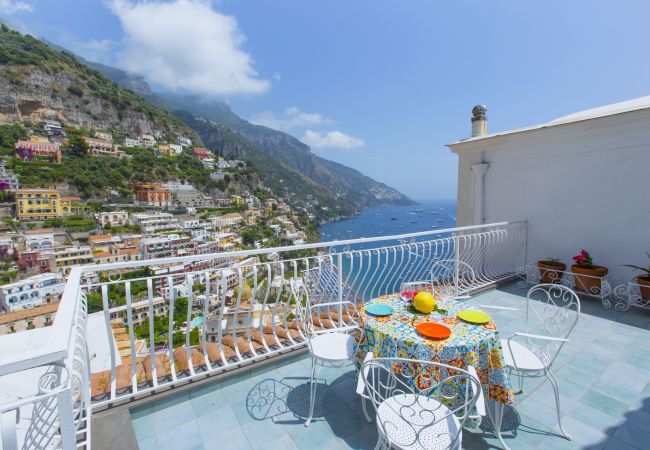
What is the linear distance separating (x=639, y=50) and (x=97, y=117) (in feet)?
193

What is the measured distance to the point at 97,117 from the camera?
4366 cm

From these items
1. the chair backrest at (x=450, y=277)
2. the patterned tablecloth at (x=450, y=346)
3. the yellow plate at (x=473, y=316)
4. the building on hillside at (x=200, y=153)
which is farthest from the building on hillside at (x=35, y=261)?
the yellow plate at (x=473, y=316)

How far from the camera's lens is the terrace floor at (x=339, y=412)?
1741mm

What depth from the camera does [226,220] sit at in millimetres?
36562

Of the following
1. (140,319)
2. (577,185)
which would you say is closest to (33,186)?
(140,319)

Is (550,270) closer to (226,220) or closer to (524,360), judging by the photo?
(524,360)

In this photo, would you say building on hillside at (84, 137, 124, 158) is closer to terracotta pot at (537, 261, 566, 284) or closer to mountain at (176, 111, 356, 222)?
mountain at (176, 111, 356, 222)

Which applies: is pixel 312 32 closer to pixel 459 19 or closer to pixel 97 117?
pixel 459 19

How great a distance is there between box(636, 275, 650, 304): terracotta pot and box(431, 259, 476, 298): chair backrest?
2003mm

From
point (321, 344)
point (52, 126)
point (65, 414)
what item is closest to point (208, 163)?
point (52, 126)

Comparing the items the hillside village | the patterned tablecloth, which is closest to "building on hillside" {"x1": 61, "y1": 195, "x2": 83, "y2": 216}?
the hillside village

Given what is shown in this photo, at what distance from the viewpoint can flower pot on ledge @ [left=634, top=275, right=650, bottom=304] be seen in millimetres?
3676

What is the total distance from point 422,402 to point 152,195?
42.5 meters

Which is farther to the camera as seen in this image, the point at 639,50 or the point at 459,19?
the point at 459,19
